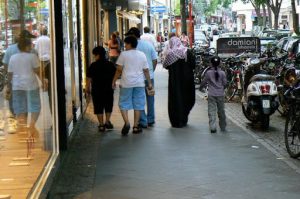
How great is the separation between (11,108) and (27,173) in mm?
846

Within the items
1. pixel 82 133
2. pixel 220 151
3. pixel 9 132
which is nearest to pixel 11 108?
pixel 9 132

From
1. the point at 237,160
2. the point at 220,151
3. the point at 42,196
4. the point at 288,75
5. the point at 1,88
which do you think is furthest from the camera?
the point at 288,75

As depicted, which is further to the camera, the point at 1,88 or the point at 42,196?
the point at 42,196

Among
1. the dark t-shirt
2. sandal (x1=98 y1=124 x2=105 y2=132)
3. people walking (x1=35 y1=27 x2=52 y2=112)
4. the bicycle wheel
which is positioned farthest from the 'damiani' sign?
people walking (x1=35 y1=27 x2=52 y2=112)

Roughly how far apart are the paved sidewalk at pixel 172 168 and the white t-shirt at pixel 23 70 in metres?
1.57

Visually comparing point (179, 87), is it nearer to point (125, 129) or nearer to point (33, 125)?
point (125, 129)

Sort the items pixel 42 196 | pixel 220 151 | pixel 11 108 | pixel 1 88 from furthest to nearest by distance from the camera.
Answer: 1. pixel 220 151
2. pixel 42 196
3. pixel 11 108
4. pixel 1 88

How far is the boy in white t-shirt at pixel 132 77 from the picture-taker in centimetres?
1056

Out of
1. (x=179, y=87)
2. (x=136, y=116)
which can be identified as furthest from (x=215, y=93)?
(x=136, y=116)

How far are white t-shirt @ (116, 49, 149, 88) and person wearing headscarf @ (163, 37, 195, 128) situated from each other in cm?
104

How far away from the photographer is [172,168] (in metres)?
8.05

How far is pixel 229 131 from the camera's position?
440 inches

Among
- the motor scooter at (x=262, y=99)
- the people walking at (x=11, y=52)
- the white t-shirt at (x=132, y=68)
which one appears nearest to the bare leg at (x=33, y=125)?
the people walking at (x=11, y=52)

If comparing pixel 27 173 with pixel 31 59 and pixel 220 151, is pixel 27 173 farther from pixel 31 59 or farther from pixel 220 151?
pixel 220 151
